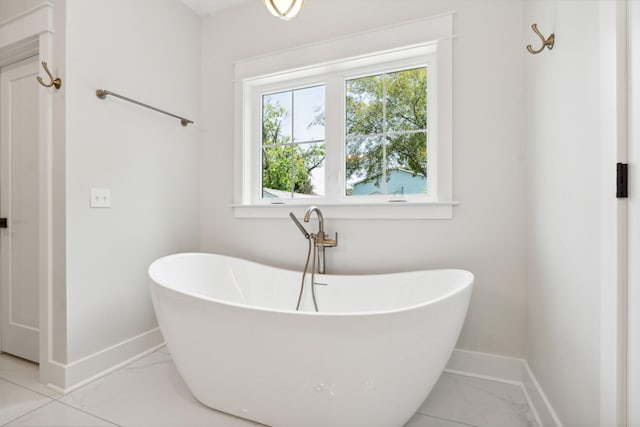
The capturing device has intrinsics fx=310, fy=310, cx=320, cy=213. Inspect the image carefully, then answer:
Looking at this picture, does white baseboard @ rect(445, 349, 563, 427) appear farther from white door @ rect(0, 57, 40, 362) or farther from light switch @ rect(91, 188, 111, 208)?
white door @ rect(0, 57, 40, 362)

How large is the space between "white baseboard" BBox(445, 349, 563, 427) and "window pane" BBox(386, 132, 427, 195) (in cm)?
101

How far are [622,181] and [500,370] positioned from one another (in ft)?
4.29

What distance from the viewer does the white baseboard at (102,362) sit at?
1.64 meters

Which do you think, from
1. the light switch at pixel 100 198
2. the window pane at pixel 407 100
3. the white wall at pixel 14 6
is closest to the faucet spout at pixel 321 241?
the window pane at pixel 407 100

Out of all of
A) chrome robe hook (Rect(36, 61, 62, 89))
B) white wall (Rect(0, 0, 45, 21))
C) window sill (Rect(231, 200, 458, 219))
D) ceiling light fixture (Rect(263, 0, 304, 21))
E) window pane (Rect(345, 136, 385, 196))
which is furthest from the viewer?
window pane (Rect(345, 136, 385, 196))

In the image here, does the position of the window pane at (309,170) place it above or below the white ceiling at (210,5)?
below

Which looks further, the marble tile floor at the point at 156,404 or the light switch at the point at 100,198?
the light switch at the point at 100,198

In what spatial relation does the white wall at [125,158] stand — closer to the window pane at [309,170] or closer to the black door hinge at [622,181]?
the window pane at [309,170]

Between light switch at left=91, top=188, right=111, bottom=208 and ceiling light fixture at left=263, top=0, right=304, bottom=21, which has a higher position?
ceiling light fixture at left=263, top=0, right=304, bottom=21

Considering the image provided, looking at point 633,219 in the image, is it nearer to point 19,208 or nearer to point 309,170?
point 309,170

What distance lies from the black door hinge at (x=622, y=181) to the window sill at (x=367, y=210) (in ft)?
3.06

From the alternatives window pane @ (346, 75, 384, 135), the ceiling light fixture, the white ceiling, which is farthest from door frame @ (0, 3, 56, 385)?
window pane @ (346, 75, 384, 135)

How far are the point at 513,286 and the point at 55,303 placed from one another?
250 cm

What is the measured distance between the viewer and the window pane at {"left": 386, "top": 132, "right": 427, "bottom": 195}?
1.99 meters
